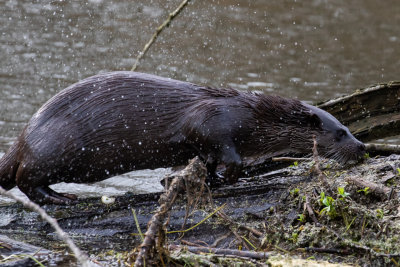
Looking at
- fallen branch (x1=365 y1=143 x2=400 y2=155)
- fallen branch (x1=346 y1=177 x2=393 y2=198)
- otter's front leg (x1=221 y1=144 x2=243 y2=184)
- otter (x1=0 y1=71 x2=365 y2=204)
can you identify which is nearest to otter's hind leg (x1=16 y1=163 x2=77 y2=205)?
otter (x1=0 y1=71 x2=365 y2=204)

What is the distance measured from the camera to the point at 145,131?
4.23 metres

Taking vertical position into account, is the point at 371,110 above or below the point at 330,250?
above

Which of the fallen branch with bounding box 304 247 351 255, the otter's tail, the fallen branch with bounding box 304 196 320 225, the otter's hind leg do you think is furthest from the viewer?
the otter's tail

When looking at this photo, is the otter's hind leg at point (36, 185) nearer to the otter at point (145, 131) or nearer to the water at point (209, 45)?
the otter at point (145, 131)

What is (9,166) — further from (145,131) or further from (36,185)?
(145,131)

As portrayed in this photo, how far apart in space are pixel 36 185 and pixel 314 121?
187 cm

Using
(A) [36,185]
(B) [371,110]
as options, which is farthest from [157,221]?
(B) [371,110]

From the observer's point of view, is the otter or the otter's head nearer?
the otter

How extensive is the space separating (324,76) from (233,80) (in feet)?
4.57

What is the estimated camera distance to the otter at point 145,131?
4148 millimetres

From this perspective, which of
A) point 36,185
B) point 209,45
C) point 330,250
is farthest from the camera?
point 209,45

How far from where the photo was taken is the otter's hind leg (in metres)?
4.12

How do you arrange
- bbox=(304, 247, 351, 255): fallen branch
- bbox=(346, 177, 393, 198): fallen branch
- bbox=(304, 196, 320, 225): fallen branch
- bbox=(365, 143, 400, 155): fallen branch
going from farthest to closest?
bbox=(365, 143, 400, 155): fallen branch < bbox=(346, 177, 393, 198): fallen branch < bbox=(304, 196, 320, 225): fallen branch < bbox=(304, 247, 351, 255): fallen branch

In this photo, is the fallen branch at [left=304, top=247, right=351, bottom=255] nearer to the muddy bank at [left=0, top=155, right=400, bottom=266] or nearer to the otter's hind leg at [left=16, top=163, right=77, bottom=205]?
the muddy bank at [left=0, top=155, right=400, bottom=266]
